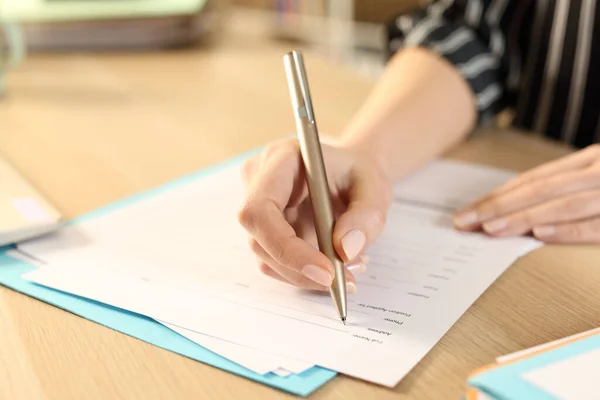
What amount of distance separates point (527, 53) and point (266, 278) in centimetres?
57

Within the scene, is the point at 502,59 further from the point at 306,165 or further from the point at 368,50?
the point at 368,50

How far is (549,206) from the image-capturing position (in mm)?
584

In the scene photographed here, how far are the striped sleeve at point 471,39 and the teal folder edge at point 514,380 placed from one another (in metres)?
0.49

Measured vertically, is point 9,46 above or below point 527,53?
above

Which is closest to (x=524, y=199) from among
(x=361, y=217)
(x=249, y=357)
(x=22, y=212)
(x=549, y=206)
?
(x=549, y=206)

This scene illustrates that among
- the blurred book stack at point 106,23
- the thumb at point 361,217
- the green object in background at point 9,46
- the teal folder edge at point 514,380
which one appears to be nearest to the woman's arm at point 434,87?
the thumb at point 361,217

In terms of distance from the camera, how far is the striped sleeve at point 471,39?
824mm

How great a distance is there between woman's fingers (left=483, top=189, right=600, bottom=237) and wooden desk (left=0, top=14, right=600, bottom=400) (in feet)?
0.09

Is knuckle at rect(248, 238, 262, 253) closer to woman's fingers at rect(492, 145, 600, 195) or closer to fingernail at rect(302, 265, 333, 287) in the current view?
fingernail at rect(302, 265, 333, 287)

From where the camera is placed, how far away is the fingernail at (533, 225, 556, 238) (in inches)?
22.5

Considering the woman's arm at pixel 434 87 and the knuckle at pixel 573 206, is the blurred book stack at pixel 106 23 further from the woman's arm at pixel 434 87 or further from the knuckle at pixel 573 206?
the knuckle at pixel 573 206

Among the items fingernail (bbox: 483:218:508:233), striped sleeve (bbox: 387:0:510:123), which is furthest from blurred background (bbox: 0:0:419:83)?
fingernail (bbox: 483:218:508:233)

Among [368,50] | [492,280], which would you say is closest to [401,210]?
[492,280]

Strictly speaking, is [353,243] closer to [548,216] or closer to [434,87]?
[548,216]
